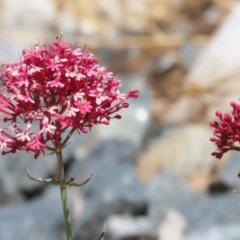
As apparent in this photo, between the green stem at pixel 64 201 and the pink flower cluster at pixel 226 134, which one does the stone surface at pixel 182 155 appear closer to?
the pink flower cluster at pixel 226 134

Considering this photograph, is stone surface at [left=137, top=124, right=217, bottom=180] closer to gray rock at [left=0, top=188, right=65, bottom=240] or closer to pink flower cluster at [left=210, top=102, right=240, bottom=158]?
gray rock at [left=0, top=188, right=65, bottom=240]

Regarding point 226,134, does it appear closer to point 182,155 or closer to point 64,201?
point 64,201

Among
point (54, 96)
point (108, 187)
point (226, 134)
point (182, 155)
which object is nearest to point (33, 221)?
point (108, 187)

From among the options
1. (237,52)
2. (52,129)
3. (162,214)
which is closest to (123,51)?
(237,52)

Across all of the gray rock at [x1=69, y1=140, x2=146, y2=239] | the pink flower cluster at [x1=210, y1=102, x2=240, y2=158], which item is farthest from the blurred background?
the pink flower cluster at [x1=210, y1=102, x2=240, y2=158]

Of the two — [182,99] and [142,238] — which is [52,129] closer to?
[142,238]

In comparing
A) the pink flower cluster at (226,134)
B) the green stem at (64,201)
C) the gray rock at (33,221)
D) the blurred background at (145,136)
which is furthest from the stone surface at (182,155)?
the green stem at (64,201)

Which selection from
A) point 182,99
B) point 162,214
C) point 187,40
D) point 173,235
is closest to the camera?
point 173,235
